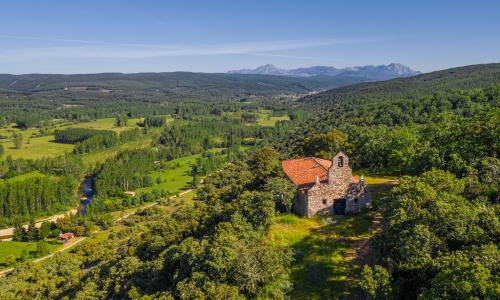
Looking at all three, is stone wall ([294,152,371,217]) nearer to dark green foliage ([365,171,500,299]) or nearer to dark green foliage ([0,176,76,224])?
dark green foliage ([365,171,500,299])

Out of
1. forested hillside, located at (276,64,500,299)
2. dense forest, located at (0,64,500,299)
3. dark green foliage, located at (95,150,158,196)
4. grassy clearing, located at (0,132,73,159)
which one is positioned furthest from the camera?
grassy clearing, located at (0,132,73,159)

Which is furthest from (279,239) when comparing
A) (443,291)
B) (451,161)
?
(451,161)

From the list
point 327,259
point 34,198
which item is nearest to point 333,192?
point 327,259

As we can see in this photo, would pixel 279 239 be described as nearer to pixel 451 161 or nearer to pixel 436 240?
pixel 436 240

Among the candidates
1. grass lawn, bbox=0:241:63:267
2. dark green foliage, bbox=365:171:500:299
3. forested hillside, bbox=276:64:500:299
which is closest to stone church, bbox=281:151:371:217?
forested hillside, bbox=276:64:500:299

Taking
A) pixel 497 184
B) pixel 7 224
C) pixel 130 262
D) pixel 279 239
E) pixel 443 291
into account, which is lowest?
pixel 7 224

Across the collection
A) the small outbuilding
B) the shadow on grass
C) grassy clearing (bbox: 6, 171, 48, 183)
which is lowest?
the small outbuilding

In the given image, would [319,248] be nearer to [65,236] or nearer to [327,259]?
[327,259]
